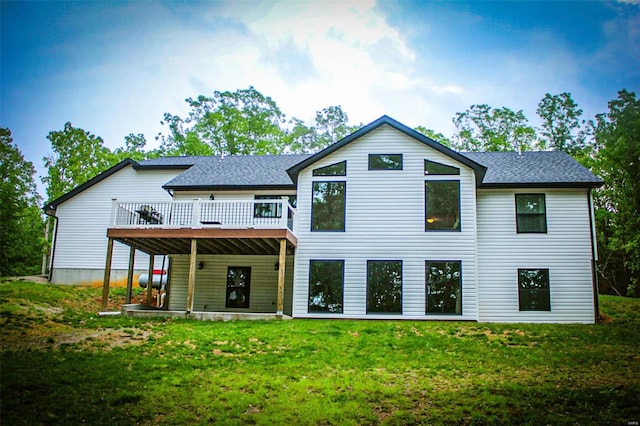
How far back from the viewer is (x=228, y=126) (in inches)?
1407

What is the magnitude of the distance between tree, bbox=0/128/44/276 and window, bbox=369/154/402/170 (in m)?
14.3

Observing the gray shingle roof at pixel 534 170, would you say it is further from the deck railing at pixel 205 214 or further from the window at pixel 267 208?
the deck railing at pixel 205 214

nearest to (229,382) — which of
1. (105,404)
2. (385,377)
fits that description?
(105,404)

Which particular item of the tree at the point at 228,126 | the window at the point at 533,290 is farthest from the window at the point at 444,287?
the tree at the point at 228,126

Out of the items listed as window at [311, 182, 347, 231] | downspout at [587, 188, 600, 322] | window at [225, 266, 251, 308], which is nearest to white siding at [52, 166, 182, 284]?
window at [225, 266, 251, 308]

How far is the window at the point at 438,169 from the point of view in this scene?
17.2m

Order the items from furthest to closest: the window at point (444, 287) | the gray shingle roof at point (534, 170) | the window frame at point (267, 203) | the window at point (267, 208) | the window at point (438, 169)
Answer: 1. the window at point (267, 208)
2. the window frame at point (267, 203)
3. the gray shingle roof at point (534, 170)
4. the window at point (438, 169)
5. the window at point (444, 287)

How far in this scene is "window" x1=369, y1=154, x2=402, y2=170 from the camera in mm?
17359

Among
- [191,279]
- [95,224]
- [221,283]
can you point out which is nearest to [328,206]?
[191,279]

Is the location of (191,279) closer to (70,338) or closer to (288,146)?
(70,338)

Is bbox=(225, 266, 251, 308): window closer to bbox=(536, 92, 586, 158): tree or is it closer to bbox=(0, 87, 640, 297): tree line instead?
bbox=(0, 87, 640, 297): tree line

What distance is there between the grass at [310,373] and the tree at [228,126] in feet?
70.6

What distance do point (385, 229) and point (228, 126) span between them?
21.7m

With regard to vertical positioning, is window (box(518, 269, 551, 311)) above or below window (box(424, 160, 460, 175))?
below
